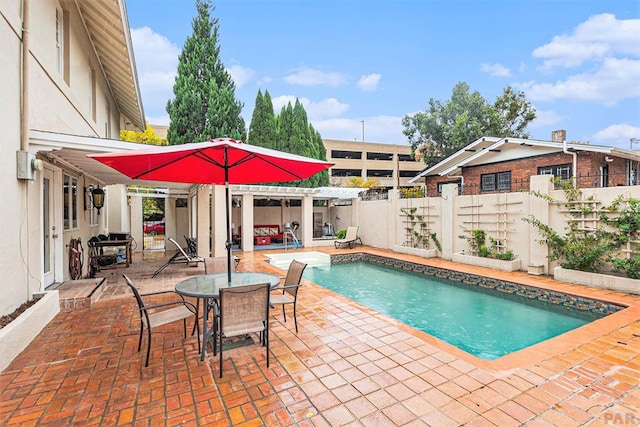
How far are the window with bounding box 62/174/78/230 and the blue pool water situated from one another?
627 centimetres

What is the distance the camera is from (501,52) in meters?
20.3

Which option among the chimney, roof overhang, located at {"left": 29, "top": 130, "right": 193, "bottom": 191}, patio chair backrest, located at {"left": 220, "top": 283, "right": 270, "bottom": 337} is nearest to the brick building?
the chimney

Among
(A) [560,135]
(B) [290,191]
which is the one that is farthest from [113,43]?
(A) [560,135]

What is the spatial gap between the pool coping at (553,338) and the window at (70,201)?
22.3 feet

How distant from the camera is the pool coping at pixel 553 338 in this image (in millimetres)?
3657

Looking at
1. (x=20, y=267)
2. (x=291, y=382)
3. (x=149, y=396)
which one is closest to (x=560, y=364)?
(x=291, y=382)

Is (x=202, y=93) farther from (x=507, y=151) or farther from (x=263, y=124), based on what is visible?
(x=507, y=151)

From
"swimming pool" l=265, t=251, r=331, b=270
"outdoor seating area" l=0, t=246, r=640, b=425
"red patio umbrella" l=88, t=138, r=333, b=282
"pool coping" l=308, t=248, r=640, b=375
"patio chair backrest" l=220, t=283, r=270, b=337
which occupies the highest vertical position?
"red patio umbrella" l=88, t=138, r=333, b=282

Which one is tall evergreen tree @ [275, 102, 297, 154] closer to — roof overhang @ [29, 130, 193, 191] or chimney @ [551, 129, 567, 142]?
chimney @ [551, 129, 567, 142]

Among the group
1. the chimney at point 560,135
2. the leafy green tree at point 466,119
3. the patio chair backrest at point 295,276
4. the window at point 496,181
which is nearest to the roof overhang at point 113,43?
the patio chair backrest at point 295,276

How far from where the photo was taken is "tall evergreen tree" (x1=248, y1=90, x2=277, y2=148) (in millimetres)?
21719

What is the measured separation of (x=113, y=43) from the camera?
8062mm

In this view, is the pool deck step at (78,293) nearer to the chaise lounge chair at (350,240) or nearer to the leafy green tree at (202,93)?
the chaise lounge chair at (350,240)

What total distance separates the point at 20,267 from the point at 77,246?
10.1ft
